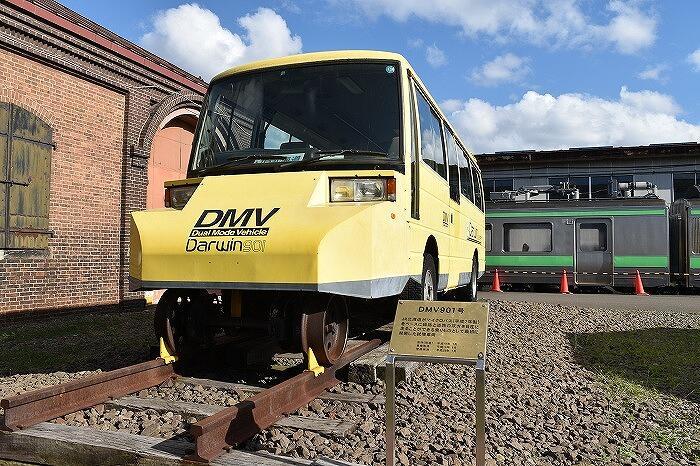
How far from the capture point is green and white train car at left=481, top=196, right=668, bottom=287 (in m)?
17.5

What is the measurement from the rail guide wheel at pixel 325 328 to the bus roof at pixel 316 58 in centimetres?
220

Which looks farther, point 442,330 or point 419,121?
point 419,121

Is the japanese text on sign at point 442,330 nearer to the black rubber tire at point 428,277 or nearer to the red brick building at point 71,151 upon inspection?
the black rubber tire at point 428,277


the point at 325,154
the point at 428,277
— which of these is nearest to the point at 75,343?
the point at 428,277

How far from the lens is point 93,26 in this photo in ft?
36.6

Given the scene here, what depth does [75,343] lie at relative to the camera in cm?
747

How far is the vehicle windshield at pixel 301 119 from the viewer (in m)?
4.95

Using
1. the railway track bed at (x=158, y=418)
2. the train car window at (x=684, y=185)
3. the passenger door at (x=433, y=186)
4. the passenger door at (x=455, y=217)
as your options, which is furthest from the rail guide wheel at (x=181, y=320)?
the train car window at (x=684, y=185)

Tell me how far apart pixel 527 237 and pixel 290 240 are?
52.8 feet

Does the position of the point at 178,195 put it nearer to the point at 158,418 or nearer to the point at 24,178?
the point at 158,418

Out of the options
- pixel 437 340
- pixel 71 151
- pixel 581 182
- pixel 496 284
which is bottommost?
pixel 496 284

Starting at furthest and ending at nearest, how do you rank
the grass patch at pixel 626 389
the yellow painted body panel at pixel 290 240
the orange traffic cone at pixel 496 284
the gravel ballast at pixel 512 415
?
the orange traffic cone at pixel 496 284
the grass patch at pixel 626 389
the yellow painted body panel at pixel 290 240
the gravel ballast at pixel 512 415

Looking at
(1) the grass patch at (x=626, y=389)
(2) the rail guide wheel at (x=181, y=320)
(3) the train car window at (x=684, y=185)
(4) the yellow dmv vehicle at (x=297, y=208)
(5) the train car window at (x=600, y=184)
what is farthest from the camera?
(5) the train car window at (x=600, y=184)

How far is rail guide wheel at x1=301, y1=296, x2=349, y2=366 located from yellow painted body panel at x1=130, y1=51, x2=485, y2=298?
43 centimetres
